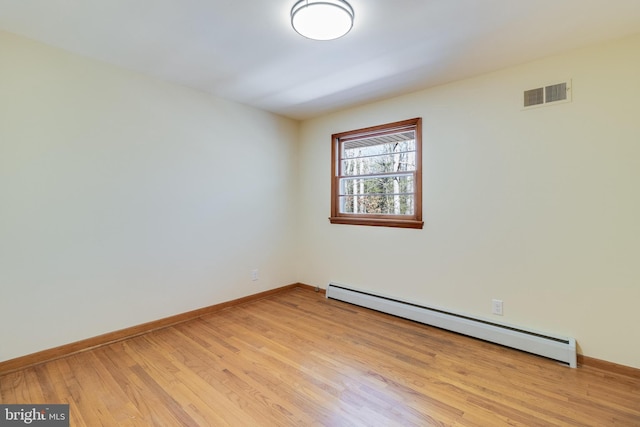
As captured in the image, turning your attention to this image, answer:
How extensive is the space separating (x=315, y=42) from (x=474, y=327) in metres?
2.76

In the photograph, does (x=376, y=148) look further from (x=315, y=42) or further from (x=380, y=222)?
(x=315, y=42)

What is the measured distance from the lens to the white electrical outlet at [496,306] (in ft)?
8.62

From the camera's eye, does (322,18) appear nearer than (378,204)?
Yes

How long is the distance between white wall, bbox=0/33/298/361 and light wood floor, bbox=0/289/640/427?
41 cm

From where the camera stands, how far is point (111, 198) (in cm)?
256

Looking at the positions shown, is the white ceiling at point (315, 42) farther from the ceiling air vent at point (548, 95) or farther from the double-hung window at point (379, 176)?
the double-hung window at point (379, 176)

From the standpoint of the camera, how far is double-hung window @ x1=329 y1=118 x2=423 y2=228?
320 centimetres

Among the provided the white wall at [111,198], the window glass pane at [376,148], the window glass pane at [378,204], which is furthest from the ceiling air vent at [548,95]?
the white wall at [111,198]

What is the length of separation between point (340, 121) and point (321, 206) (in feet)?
3.75

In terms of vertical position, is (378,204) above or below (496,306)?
above

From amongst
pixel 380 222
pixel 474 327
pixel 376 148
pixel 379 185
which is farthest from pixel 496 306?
pixel 376 148

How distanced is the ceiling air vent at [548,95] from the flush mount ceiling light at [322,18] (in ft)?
5.52

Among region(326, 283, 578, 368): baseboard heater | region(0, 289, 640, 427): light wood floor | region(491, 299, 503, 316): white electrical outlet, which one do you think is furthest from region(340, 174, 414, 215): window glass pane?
region(0, 289, 640, 427): light wood floor

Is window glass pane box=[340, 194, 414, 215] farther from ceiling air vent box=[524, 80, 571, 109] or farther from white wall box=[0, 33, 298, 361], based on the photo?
ceiling air vent box=[524, 80, 571, 109]
